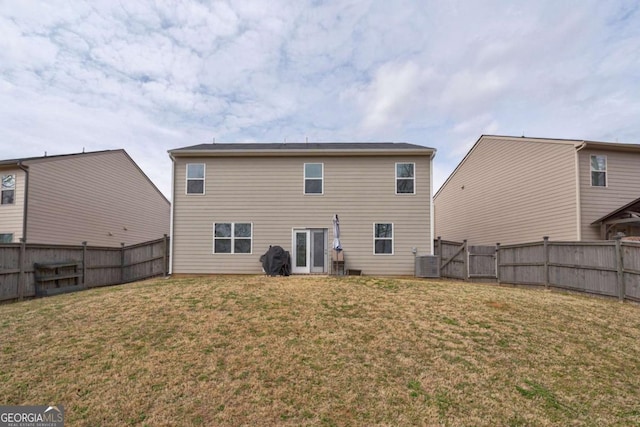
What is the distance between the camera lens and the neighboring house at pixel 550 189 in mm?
11758

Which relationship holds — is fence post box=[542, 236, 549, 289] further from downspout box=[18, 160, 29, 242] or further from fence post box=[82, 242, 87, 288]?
downspout box=[18, 160, 29, 242]

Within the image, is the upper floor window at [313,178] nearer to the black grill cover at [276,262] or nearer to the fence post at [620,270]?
the black grill cover at [276,262]

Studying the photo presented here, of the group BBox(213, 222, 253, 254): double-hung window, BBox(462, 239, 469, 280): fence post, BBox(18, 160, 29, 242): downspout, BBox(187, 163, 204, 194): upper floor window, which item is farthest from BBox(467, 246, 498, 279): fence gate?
BBox(18, 160, 29, 242): downspout

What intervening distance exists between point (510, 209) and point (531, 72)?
6579mm

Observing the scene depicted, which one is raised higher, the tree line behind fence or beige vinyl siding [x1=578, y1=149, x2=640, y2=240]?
beige vinyl siding [x1=578, y1=149, x2=640, y2=240]

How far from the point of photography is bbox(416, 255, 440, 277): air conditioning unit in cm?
1248

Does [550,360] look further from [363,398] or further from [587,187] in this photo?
[587,187]

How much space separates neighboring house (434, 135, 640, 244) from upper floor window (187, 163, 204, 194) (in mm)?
14132

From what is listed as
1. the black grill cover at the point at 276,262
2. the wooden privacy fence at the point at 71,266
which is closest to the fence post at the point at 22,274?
the wooden privacy fence at the point at 71,266

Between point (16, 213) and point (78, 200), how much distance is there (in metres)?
2.68

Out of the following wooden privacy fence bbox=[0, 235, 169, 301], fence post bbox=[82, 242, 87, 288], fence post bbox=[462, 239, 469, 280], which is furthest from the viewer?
fence post bbox=[462, 239, 469, 280]

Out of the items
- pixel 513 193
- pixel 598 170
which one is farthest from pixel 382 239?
pixel 598 170

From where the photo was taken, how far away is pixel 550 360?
4.84m

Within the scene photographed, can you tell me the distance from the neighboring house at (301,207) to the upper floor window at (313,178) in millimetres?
42
